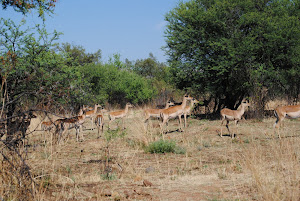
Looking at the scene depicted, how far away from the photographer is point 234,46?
18547 mm

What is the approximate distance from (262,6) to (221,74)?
4.54 m

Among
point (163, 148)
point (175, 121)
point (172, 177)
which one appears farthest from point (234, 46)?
point (172, 177)

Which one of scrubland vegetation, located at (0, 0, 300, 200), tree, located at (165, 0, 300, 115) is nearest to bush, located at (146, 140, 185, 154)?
scrubland vegetation, located at (0, 0, 300, 200)

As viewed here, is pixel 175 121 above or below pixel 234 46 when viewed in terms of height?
below

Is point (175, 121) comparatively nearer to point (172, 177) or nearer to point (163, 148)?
point (163, 148)

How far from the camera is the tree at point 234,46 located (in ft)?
59.0

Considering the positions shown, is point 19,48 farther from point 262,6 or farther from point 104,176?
→ point 262,6

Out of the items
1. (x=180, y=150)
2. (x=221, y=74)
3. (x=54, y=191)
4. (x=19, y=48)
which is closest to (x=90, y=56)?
(x=221, y=74)

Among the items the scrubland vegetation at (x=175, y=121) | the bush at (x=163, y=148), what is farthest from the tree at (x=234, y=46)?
the bush at (x=163, y=148)

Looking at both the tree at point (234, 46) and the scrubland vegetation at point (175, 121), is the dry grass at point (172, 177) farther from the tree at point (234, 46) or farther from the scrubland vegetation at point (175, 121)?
the tree at point (234, 46)

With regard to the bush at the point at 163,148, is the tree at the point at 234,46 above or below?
above

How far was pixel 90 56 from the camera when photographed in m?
49.5

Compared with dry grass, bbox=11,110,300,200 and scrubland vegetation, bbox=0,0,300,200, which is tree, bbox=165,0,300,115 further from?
dry grass, bbox=11,110,300,200

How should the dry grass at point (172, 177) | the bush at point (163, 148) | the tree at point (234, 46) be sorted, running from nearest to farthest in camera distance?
the dry grass at point (172, 177), the bush at point (163, 148), the tree at point (234, 46)
